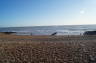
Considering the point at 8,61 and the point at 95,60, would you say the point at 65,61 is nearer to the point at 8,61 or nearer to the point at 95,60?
the point at 95,60

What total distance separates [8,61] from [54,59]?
211 centimetres

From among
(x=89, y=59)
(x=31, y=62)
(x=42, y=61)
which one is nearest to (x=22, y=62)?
(x=31, y=62)

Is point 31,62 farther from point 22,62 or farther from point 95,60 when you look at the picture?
point 95,60

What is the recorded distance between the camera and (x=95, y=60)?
541cm

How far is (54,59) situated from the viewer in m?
5.74

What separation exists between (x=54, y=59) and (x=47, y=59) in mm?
330

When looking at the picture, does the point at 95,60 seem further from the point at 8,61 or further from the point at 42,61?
the point at 8,61

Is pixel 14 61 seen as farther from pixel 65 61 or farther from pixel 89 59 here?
pixel 89 59

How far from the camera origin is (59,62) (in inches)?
213

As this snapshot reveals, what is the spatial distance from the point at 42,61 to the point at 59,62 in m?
0.77

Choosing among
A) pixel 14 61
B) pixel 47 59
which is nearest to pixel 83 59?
pixel 47 59

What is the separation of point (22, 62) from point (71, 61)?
2.19 m

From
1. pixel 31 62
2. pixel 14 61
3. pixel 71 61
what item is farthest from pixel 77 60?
pixel 14 61

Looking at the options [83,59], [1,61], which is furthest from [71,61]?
[1,61]
